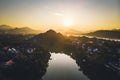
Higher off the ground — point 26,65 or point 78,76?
point 26,65

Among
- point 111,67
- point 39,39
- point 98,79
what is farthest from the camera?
point 39,39

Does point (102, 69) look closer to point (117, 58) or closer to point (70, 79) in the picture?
point (70, 79)

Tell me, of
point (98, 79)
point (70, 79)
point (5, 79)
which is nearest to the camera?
point (5, 79)

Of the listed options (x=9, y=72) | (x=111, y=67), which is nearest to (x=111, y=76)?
(x=111, y=67)

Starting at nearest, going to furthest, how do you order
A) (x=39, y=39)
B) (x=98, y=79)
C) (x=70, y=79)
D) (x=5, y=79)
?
(x=5, y=79) → (x=98, y=79) → (x=70, y=79) → (x=39, y=39)

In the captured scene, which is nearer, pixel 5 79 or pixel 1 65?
pixel 5 79

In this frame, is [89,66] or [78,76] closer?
[78,76]

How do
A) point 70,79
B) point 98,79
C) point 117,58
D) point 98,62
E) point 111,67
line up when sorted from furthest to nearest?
1. point 117,58
2. point 98,62
3. point 111,67
4. point 70,79
5. point 98,79

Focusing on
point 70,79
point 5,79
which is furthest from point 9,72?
point 70,79

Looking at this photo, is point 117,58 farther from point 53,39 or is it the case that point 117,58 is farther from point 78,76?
point 53,39
